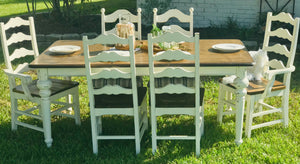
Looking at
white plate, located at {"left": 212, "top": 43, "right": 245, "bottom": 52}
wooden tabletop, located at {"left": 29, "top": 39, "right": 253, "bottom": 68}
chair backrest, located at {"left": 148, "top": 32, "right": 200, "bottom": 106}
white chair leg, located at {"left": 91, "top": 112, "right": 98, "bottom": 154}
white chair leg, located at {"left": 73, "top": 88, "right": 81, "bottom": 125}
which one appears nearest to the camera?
chair backrest, located at {"left": 148, "top": 32, "right": 200, "bottom": 106}

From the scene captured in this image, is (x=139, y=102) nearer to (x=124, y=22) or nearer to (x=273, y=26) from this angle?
(x=124, y=22)

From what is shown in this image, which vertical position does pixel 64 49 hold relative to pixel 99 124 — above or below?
above

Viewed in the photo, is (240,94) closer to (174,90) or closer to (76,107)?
(174,90)

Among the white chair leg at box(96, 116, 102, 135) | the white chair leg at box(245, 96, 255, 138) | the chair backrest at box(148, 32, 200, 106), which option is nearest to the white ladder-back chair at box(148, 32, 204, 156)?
the chair backrest at box(148, 32, 200, 106)

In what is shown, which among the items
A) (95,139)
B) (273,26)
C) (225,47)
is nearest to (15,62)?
(95,139)

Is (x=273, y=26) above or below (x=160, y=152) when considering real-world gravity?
above

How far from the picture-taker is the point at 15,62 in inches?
276

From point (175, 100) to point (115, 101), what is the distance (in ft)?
1.84

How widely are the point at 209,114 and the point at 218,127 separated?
39 centimetres

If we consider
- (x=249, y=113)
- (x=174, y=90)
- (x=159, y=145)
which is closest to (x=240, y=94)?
(x=249, y=113)

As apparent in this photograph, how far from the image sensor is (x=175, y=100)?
389 cm

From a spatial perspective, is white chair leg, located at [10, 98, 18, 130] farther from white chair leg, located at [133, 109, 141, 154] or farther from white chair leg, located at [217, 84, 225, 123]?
white chair leg, located at [217, 84, 225, 123]

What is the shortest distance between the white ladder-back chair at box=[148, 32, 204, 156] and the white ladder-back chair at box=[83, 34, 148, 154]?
0.15 m

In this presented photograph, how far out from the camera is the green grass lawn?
12.6ft
